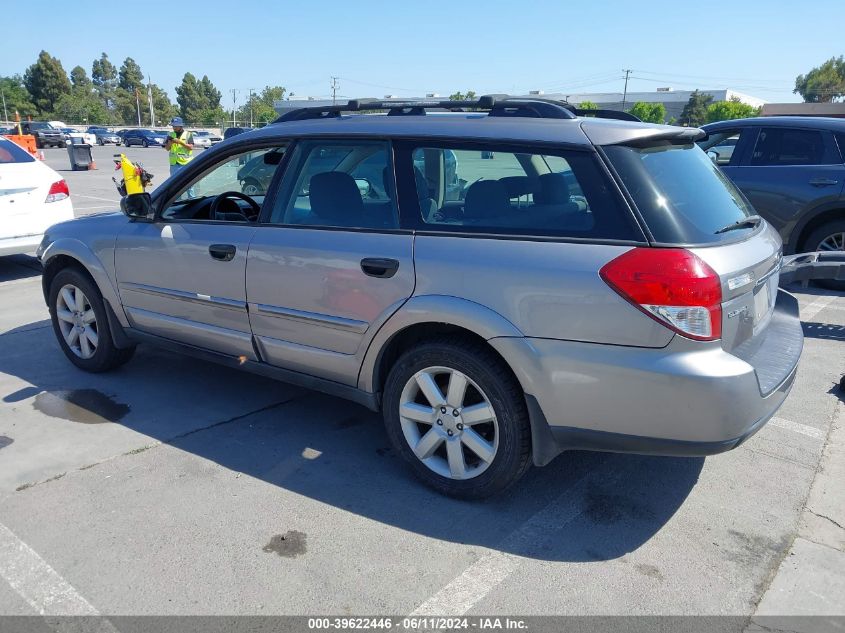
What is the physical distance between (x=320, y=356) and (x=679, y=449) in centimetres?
186

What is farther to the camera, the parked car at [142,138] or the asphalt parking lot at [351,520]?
the parked car at [142,138]

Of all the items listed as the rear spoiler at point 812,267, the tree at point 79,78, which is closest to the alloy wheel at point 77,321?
the rear spoiler at point 812,267

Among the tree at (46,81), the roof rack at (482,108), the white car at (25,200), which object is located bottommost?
the white car at (25,200)

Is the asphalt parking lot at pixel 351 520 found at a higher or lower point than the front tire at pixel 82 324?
lower

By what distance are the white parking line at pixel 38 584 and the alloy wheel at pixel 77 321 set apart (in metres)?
2.14

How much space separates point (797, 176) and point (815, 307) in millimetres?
1487

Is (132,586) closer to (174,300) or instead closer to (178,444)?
(178,444)

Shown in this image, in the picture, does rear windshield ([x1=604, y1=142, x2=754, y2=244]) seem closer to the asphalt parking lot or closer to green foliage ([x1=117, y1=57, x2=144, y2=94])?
the asphalt parking lot

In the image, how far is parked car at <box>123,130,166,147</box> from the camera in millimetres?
56062

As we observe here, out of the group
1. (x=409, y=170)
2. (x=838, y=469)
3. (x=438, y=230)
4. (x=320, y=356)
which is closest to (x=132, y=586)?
(x=320, y=356)

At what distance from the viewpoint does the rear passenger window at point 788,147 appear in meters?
7.36

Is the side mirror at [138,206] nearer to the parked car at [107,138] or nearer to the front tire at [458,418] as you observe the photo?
the front tire at [458,418]

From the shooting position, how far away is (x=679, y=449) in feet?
9.18

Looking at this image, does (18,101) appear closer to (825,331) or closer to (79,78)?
(79,78)
